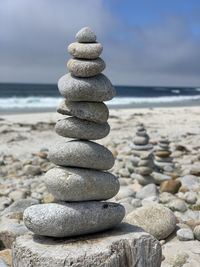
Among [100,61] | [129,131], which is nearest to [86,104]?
[100,61]

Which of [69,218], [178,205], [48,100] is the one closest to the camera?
[69,218]

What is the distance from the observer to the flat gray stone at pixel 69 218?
501cm

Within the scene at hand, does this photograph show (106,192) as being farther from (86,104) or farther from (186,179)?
(186,179)

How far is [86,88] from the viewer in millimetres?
5281

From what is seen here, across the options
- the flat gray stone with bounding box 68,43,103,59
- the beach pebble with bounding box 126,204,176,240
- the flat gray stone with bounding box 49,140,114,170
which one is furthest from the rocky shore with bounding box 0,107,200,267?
the flat gray stone with bounding box 68,43,103,59

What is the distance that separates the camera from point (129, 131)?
870 inches

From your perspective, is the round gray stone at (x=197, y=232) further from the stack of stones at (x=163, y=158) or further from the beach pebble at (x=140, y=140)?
the stack of stones at (x=163, y=158)

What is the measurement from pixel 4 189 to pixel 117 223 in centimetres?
569

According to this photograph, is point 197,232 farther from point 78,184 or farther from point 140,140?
point 140,140

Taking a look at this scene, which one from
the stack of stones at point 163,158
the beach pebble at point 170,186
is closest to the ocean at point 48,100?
the stack of stones at point 163,158

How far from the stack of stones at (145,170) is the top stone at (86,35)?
5717 mm

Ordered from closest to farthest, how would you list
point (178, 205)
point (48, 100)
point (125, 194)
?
Answer: point (178, 205) < point (125, 194) < point (48, 100)

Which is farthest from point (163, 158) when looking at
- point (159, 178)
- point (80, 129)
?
point (80, 129)

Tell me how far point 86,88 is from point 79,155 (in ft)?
2.19
